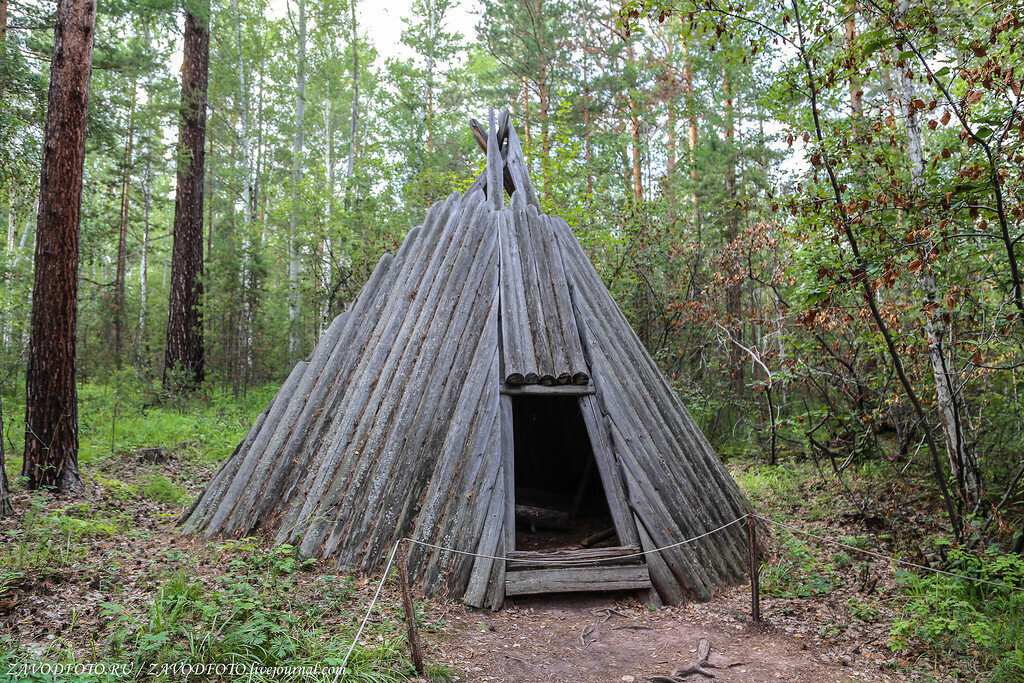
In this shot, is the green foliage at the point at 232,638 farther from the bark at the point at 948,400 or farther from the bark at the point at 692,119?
the bark at the point at 692,119

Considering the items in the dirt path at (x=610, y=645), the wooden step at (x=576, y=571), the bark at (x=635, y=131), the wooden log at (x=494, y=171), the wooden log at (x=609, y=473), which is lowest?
the dirt path at (x=610, y=645)

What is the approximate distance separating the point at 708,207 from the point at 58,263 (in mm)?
12100

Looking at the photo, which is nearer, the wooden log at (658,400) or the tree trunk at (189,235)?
the wooden log at (658,400)

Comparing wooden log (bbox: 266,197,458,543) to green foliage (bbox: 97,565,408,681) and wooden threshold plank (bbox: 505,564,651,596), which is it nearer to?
green foliage (bbox: 97,565,408,681)

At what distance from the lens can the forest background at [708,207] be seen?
548 cm

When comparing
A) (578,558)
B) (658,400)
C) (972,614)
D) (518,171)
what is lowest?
(972,614)

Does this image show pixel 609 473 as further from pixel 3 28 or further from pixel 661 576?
pixel 3 28

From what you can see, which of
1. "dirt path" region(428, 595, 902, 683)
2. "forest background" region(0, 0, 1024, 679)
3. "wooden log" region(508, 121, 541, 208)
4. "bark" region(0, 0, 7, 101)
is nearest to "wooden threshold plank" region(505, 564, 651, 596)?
"dirt path" region(428, 595, 902, 683)

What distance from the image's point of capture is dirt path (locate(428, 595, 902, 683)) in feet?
13.9

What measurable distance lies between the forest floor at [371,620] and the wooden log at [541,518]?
7.03ft

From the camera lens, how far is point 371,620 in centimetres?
448

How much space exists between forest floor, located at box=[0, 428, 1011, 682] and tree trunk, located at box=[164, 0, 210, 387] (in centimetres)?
729

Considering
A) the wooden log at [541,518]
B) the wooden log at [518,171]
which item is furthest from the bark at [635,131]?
the wooden log at [541,518]

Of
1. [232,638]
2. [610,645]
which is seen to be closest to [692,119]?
[610,645]
